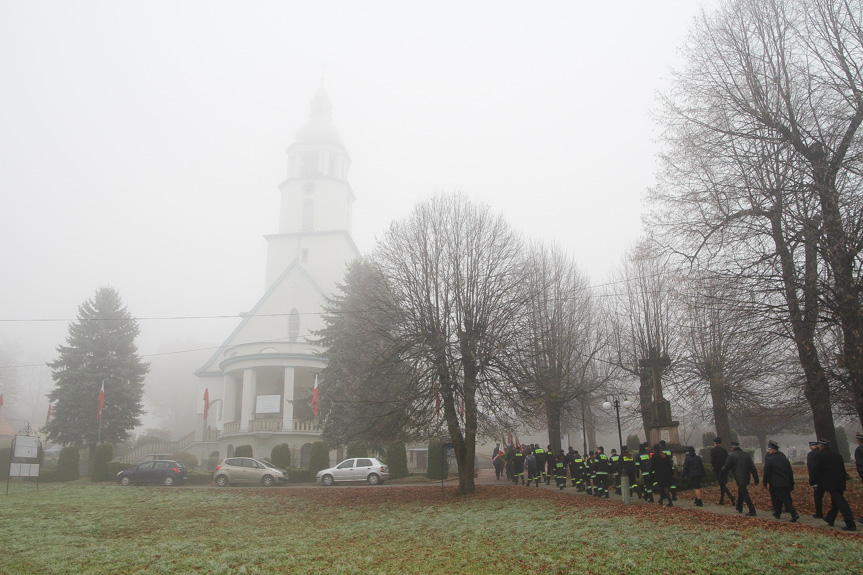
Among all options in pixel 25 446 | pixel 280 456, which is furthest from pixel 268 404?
pixel 25 446

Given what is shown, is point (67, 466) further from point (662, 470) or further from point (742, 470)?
point (742, 470)

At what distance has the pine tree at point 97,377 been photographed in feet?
128

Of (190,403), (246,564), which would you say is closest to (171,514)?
(246,564)

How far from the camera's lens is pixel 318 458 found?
31.1 meters

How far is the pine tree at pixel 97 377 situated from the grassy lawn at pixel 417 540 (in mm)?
22331

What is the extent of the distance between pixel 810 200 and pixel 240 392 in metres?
40.5

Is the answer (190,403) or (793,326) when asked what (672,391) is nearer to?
(793,326)

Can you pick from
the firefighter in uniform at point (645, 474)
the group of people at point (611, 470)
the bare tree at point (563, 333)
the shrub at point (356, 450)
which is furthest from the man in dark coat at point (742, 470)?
the shrub at point (356, 450)

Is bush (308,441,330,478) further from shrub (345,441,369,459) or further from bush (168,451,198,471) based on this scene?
bush (168,451,198,471)

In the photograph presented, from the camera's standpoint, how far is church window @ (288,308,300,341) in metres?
45.2

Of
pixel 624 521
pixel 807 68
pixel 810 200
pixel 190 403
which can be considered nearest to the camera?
pixel 624 521

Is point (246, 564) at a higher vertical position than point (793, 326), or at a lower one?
lower

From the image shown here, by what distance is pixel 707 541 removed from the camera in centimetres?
1018

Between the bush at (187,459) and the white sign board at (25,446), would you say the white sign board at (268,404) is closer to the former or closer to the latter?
the bush at (187,459)
